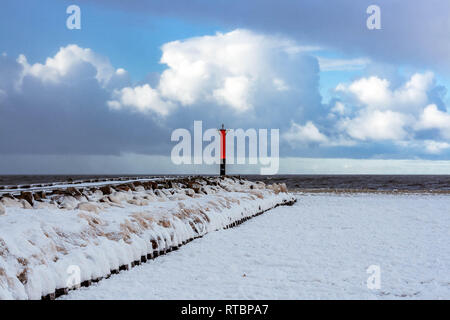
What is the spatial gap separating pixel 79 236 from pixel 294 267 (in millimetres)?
3767

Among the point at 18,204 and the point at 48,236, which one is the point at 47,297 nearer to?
the point at 48,236

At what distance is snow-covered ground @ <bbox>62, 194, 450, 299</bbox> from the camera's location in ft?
21.1

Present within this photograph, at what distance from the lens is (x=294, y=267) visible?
26.4ft

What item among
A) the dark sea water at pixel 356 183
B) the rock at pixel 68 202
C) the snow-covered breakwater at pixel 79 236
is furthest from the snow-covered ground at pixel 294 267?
the dark sea water at pixel 356 183

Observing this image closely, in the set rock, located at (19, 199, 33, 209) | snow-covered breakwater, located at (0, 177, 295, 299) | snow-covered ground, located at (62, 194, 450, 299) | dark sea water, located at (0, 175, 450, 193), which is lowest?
dark sea water, located at (0, 175, 450, 193)

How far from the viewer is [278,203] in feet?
71.5

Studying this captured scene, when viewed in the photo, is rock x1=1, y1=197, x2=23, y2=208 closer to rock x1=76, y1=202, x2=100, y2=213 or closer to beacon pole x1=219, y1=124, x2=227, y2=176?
rock x1=76, y1=202, x2=100, y2=213

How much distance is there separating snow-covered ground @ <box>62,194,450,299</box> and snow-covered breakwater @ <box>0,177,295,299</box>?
0.27 meters

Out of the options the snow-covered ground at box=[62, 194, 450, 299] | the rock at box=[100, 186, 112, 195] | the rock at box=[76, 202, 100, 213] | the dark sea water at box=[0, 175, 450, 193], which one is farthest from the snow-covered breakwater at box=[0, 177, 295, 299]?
the dark sea water at box=[0, 175, 450, 193]

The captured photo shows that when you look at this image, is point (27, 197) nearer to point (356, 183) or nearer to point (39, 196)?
point (39, 196)

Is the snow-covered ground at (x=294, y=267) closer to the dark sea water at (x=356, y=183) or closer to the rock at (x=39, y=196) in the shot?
the rock at (x=39, y=196)

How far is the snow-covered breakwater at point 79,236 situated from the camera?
19.3ft
